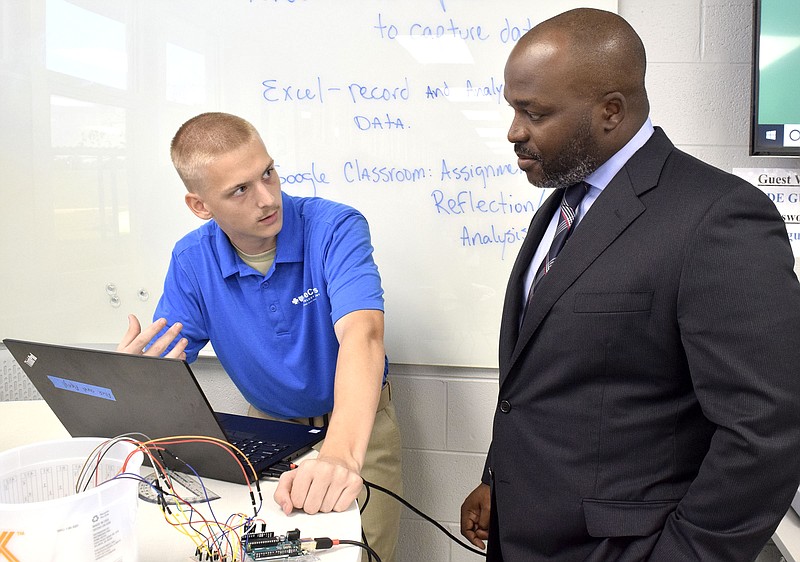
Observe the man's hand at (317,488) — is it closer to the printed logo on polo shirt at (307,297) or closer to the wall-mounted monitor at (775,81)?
the printed logo on polo shirt at (307,297)

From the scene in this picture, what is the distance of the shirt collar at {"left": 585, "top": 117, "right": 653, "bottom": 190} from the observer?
116 cm

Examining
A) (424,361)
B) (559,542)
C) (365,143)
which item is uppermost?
(365,143)

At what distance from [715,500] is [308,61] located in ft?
5.08

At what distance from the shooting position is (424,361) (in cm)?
205

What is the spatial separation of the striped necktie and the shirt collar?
33mm

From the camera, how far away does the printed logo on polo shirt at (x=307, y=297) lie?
1653mm

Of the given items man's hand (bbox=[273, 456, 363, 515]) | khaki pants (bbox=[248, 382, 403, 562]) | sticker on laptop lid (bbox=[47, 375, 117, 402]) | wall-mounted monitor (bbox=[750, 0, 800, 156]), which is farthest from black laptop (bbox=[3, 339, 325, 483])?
wall-mounted monitor (bbox=[750, 0, 800, 156])

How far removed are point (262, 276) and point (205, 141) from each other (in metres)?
0.33

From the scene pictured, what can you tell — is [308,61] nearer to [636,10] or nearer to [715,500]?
[636,10]

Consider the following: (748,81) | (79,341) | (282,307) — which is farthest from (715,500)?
(79,341)

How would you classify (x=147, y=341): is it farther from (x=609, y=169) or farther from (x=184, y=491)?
(x=609, y=169)

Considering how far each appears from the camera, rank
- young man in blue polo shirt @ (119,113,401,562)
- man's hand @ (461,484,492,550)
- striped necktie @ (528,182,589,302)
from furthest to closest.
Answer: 1. young man in blue polo shirt @ (119,113,401,562)
2. man's hand @ (461,484,492,550)
3. striped necktie @ (528,182,589,302)

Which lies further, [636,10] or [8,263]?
[8,263]

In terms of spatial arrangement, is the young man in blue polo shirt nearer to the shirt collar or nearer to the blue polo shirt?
the blue polo shirt
